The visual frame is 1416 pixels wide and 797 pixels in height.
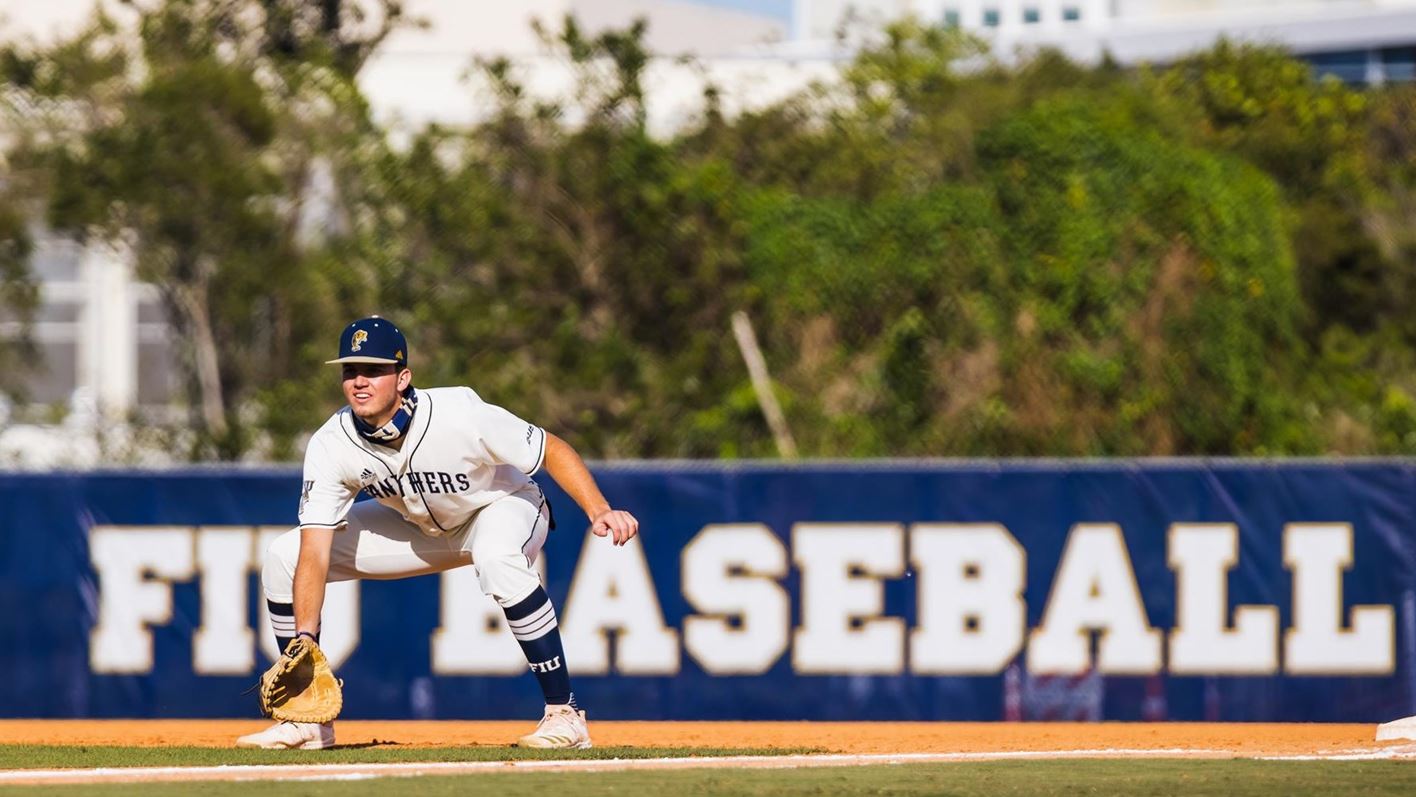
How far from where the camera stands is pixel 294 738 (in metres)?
7.86

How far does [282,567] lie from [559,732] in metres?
1.21

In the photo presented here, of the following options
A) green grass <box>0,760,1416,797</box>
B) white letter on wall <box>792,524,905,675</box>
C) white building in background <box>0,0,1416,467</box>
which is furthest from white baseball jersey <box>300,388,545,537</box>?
white building in background <box>0,0,1416,467</box>

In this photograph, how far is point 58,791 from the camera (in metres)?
6.23

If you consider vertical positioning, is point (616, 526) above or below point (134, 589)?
Answer: above

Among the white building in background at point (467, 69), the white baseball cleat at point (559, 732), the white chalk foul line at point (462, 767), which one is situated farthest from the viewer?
the white building in background at point (467, 69)

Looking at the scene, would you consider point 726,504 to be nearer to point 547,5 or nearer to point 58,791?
point 58,791

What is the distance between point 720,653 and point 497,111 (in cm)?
1189

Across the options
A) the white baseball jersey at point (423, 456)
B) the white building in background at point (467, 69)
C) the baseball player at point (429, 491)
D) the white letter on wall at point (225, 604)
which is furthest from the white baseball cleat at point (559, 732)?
the white building in background at point (467, 69)

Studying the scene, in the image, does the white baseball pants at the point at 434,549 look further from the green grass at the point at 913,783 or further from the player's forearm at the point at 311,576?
the green grass at the point at 913,783

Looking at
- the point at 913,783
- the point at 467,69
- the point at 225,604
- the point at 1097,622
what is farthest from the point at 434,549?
the point at 467,69

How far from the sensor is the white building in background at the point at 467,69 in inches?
970

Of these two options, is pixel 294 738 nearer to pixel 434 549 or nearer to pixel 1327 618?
pixel 434 549

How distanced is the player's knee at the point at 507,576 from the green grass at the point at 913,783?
3.69 feet

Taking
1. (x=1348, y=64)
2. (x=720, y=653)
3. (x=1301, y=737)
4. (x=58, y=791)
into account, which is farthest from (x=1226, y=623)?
(x=1348, y=64)
